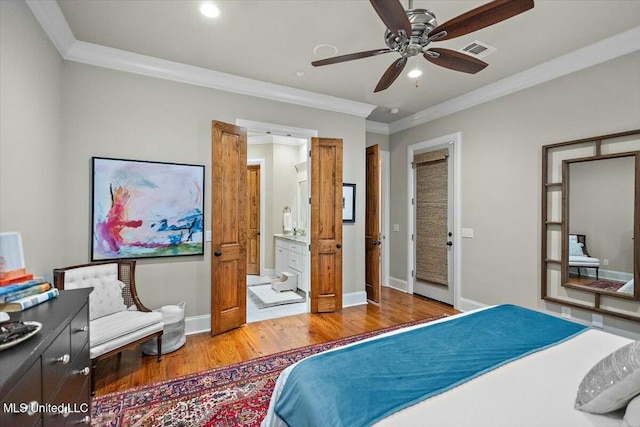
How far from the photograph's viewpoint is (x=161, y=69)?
3164 millimetres

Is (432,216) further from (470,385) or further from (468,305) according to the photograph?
(470,385)

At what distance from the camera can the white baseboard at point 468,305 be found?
13.1ft

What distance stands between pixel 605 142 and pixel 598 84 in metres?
0.57

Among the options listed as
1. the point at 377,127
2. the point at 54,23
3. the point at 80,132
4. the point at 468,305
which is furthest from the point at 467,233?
the point at 54,23

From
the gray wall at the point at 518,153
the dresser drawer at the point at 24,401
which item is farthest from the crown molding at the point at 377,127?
the dresser drawer at the point at 24,401

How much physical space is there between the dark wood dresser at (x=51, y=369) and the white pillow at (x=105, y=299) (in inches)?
40.3

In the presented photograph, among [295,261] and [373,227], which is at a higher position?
[373,227]

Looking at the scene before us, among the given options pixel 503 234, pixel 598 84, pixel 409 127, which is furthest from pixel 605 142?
pixel 409 127

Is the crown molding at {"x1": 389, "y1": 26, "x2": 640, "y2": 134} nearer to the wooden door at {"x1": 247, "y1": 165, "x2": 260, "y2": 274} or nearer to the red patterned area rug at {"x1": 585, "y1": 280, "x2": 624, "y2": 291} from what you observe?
the red patterned area rug at {"x1": 585, "y1": 280, "x2": 624, "y2": 291}

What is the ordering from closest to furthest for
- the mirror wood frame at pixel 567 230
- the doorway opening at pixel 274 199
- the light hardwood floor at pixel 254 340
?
the light hardwood floor at pixel 254 340 → the mirror wood frame at pixel 567 230 → the doorway opening at pixel 274 199

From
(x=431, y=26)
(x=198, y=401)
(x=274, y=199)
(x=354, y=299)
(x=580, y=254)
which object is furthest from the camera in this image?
(x=274, y=199)

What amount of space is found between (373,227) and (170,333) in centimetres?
295

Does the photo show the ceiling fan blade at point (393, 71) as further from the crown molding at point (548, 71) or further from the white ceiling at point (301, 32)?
the crown molding at point (548, 71)

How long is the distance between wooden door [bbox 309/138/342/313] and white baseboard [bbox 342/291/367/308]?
247 mm
